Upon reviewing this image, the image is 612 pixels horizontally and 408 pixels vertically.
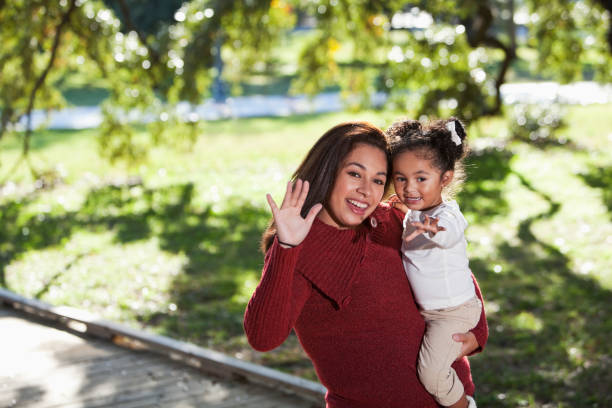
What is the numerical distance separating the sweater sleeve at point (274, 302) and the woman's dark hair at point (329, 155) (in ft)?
0.82

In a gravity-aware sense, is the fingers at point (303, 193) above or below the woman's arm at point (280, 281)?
above

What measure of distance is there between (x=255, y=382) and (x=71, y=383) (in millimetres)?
1204

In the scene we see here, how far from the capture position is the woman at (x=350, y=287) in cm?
241

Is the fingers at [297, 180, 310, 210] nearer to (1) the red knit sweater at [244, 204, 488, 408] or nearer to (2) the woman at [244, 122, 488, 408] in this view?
(2) the woman at [244, 122, 488, 408]

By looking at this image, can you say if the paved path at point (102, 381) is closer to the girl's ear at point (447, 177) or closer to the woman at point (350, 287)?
the woman at point (350, 287)

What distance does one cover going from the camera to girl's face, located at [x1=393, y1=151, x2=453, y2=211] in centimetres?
265

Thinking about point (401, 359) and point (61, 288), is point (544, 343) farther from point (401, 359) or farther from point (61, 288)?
point (61, 288)

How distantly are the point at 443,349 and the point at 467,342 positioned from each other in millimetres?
177

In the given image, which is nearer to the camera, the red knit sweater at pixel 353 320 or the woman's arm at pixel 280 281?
the woman's arm at pixel 280 281

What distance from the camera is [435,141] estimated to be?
2.69 m

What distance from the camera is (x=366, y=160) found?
256 cm

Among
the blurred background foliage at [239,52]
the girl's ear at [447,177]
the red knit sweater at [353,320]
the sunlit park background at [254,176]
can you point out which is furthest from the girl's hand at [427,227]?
the blurred background foliage at [239,52]

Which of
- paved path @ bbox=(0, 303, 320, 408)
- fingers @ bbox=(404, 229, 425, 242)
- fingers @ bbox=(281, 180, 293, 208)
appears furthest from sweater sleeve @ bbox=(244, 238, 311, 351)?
paved path @ bbox=(0, 303, 320, 408)

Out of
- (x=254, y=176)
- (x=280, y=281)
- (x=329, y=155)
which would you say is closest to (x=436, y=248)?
(x=329, y=155)
